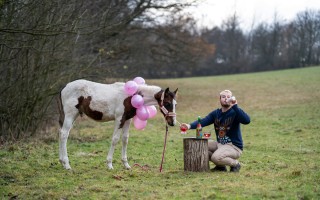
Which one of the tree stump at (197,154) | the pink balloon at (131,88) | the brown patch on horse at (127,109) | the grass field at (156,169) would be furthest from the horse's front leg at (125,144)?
the tree stump at (197,154)

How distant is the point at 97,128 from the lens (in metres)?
16.8

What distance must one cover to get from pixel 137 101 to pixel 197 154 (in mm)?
1582

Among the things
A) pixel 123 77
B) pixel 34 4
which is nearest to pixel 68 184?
pixel 34 4

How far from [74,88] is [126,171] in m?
2.06

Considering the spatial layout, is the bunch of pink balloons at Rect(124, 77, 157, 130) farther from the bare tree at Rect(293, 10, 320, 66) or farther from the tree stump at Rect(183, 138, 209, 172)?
the bare tree at Rect(293, 10, 320, 66)

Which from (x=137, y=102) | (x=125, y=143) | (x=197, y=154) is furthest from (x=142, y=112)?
(x=197, y=154)

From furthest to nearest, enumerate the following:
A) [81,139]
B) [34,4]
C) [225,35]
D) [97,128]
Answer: [225,35] < [97,128] < [81,139] < [34,4]

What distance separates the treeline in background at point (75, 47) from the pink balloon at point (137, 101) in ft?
6.13

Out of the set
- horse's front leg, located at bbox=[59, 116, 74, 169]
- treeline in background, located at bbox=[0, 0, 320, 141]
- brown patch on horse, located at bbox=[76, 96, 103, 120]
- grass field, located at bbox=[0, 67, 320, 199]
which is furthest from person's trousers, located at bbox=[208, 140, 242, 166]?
treeline in background, located at bbox=[0, 0, 320, 141]

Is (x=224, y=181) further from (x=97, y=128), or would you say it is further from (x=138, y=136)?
(x=97, y=128)

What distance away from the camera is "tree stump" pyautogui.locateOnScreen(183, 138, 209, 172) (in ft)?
25.8

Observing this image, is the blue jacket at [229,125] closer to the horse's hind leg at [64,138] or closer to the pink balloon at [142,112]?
the pink balloon at [142,112]

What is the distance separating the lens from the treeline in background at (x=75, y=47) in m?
10.7

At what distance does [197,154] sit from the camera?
7875 millimetres
